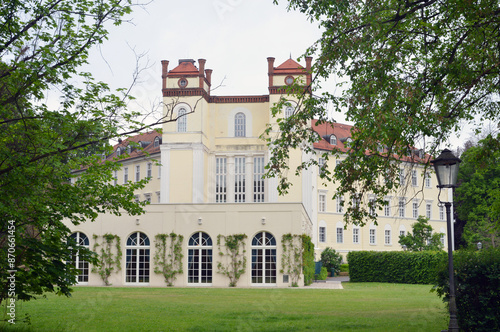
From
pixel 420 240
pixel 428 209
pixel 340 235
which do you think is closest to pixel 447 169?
pixel 420 240

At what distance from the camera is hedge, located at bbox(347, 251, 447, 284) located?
130 feet

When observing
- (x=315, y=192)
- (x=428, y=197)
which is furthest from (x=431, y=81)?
(x=428, y=197)

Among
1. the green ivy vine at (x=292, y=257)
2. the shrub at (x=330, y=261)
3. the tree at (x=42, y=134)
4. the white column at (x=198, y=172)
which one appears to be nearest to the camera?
the tree at (x=42, y=134)

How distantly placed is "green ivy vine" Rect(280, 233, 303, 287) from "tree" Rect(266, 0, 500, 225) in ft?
66.1

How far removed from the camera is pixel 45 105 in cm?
1221

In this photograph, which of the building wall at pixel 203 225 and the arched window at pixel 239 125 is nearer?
the building wall at pixel 203 225

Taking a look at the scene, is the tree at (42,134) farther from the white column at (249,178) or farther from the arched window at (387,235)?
the arched window at (387,235)

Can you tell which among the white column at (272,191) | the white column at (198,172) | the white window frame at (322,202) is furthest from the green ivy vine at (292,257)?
the white window frame at (322,202)

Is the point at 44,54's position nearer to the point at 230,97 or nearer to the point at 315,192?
the point at 230,97

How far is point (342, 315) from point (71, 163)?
26.8 feet

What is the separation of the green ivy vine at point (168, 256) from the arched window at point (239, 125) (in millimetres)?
19869

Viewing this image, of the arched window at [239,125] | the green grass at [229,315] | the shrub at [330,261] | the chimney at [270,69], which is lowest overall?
the shrub at [330,261]

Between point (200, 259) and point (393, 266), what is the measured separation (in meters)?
13.5

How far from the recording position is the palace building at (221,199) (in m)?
35.1
